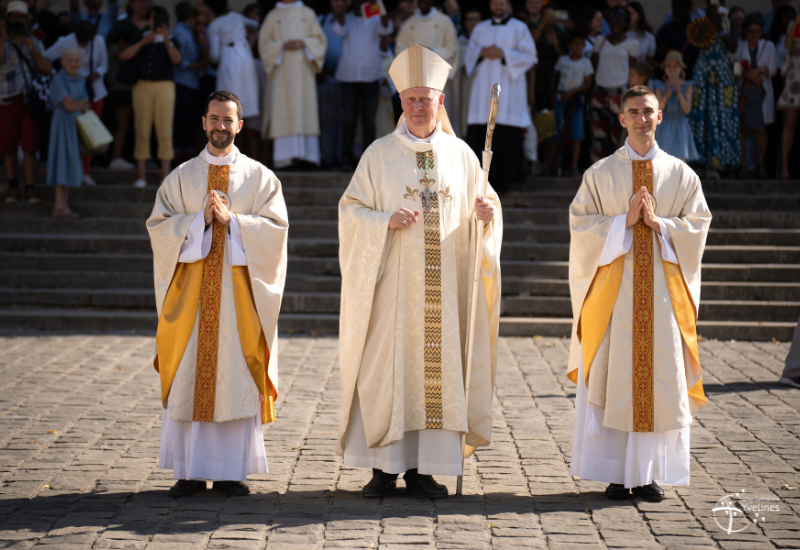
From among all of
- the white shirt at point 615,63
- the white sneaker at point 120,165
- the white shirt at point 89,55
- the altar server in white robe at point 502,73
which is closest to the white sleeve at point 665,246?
the altar server in white robe at point 502,73

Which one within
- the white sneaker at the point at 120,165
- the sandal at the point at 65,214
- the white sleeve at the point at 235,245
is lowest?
the sandal at the point at 65,214

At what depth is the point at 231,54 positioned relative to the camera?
40.1ft

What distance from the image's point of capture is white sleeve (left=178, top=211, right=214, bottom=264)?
5.26 m

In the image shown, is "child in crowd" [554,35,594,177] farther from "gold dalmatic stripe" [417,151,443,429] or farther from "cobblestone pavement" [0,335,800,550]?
"gold dalmatic stripe" [417,151,443,429]

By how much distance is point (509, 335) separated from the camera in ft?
32.9

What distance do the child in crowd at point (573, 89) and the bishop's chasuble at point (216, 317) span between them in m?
7.74

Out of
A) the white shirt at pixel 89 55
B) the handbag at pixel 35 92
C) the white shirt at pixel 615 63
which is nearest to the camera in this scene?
the handbag at pixel 35 92

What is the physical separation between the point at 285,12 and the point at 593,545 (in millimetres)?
9298

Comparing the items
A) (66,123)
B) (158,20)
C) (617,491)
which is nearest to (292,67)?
(158,20)

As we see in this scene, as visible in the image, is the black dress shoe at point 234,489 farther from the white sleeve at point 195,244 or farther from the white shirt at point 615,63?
the white shirt at point 615,63

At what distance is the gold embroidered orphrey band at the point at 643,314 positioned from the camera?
518 centimetres

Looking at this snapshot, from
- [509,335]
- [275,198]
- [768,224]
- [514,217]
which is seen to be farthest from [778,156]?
[275,198]

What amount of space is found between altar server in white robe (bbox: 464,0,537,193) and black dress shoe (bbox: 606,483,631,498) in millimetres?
6837

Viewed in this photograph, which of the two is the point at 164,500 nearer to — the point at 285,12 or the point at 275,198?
the point at 275,198
